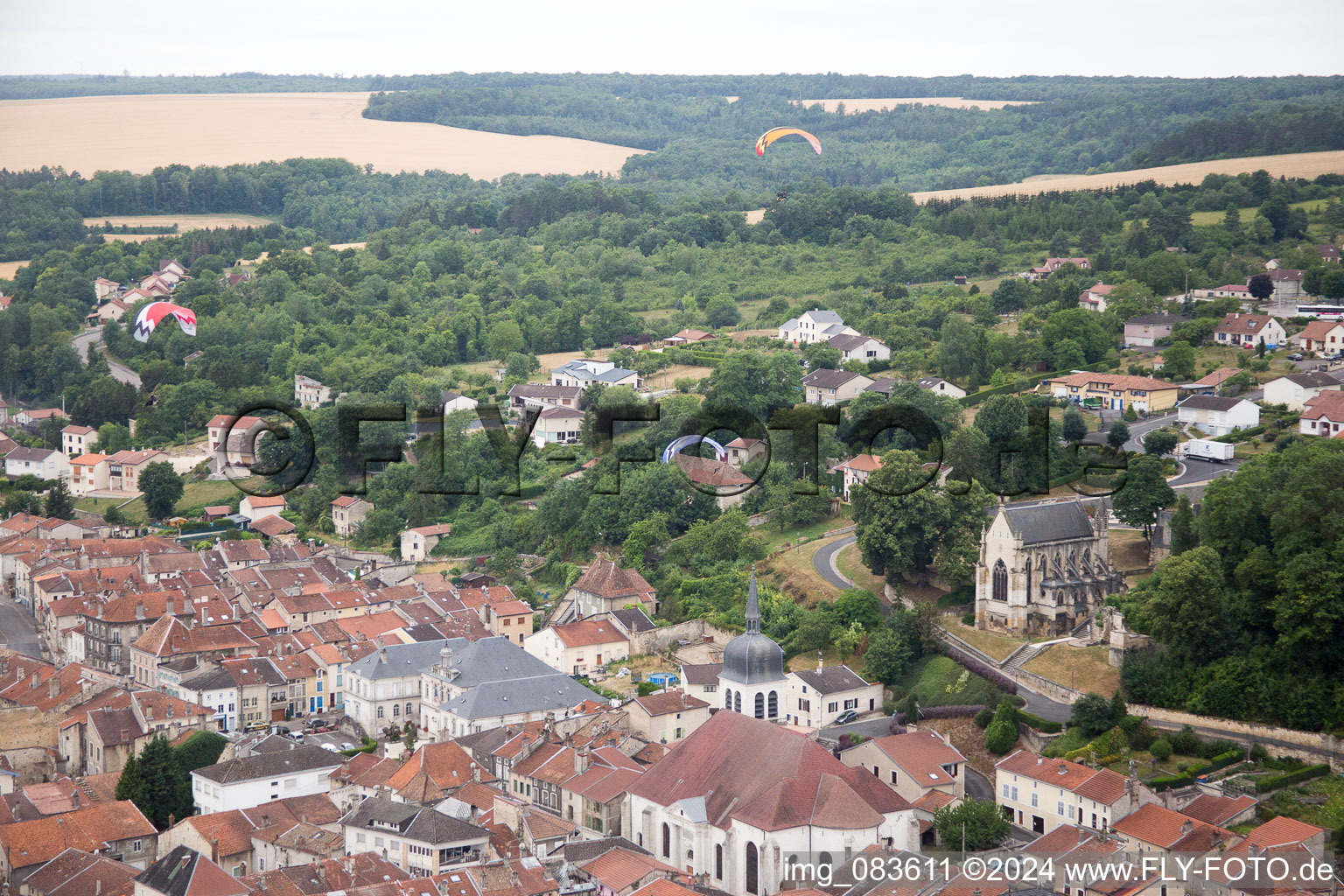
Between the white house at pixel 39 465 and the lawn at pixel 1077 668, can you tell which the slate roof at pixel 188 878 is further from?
the white house at pixel 39 465

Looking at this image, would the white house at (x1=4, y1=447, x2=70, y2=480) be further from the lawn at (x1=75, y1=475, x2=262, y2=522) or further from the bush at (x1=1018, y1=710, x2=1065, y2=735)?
the bush at (x1=1018, y1=710, x2=1065, y2=735)

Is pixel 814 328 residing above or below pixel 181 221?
below

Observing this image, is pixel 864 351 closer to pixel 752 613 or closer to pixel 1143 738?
pixel 752 613

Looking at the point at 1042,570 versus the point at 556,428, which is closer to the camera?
the point at 1042,570

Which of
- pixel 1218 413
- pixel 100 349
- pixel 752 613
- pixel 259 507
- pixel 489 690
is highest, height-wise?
pixel 1218 413

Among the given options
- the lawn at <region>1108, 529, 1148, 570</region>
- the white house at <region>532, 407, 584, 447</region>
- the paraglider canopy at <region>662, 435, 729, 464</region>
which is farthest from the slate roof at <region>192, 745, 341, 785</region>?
the white house at <region>532, 407, 584, 447</region>

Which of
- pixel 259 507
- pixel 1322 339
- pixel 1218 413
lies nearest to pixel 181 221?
pixel 259 507

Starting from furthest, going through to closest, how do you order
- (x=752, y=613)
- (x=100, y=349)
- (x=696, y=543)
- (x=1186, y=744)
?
1. (x=100, y=349)
2. (x=696, y=543)
3. (x=752, y=613)
4. (x=1186, y=744)

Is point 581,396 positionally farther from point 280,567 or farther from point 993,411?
point 993,411
